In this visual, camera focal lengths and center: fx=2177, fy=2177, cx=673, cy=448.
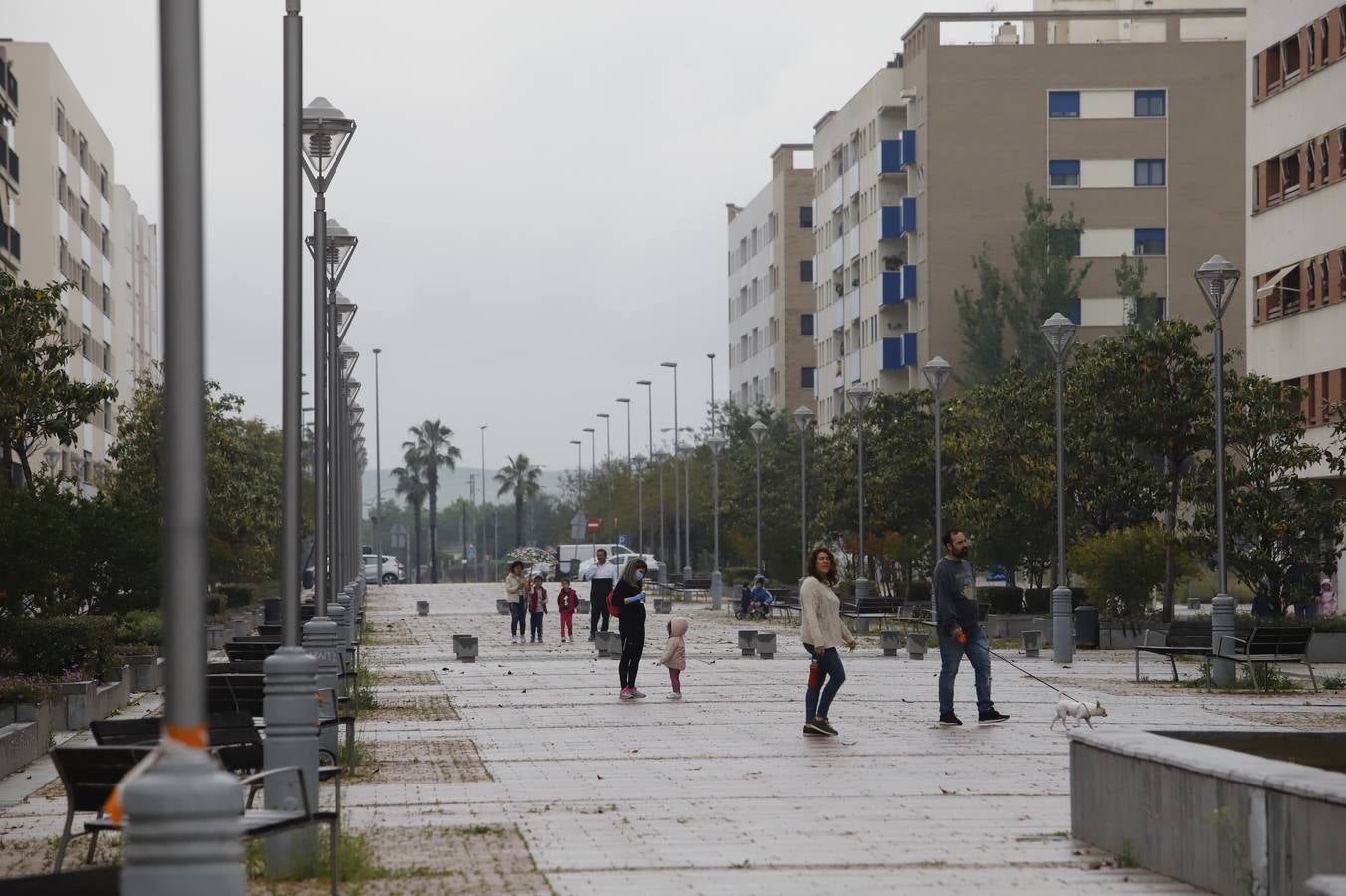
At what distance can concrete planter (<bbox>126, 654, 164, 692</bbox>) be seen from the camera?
2711cm

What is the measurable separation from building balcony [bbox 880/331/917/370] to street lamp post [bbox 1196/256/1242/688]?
62683 millimetres

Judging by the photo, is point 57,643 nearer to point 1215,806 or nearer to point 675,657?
point 675,657

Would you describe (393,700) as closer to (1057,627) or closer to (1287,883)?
(1057,627)

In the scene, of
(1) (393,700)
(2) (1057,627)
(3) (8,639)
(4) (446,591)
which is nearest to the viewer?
(3) (8,639)

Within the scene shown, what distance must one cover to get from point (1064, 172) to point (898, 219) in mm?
8595

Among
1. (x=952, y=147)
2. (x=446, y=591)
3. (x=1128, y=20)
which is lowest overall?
(x=446, y=591)

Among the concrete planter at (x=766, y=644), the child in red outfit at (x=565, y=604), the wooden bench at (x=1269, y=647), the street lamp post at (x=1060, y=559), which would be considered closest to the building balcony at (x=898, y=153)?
the child in red outfit at (x=565, y=604)

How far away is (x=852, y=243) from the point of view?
10406cm

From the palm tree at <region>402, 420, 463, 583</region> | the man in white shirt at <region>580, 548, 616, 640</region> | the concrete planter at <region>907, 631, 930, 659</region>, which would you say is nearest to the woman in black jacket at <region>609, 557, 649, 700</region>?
the man in white shirt at <region>580, 548, 616, 640</region>

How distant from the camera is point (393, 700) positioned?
81.0 feet

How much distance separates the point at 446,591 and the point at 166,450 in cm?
9011

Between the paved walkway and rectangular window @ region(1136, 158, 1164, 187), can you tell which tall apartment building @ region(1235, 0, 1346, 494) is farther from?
rectangular window @ region(1136, 158, 1164, 187)

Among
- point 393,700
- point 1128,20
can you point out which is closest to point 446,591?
point 1128,20

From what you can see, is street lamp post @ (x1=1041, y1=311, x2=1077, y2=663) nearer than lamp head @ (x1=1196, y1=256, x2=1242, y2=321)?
No
